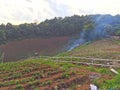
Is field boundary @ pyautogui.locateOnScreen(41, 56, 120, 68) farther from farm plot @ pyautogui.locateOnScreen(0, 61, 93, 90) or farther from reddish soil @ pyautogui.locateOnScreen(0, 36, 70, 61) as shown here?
reddish soil @ pyautogui.locateOnScreen(0, 36, 70, 61)

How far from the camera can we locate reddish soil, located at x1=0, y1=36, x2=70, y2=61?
5796 centimetres

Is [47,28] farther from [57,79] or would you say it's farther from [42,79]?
[57,79]

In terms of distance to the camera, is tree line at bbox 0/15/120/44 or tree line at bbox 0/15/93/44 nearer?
tree line at bbox 0/15/120/44

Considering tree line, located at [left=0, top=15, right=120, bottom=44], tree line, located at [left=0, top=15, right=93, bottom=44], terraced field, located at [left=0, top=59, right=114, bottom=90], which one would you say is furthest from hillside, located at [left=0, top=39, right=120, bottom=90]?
tree line, located at [left=0, top=15, right=93, bottom=44]

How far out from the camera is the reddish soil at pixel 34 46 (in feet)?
190

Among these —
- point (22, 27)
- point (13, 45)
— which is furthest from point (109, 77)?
point (22, 27)

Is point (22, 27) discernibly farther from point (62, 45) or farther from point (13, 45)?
point (62, 45)

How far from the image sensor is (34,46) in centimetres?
6400

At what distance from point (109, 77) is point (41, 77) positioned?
422cm

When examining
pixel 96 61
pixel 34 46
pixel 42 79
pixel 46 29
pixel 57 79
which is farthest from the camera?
pixel 46 29

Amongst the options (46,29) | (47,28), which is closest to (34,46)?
(46,29)

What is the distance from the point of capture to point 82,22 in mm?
68438

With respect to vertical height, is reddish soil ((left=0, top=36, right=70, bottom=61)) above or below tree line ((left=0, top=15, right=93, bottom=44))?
below

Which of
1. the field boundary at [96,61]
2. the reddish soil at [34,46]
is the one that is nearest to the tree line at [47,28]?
the reddish soil at [34,46]
